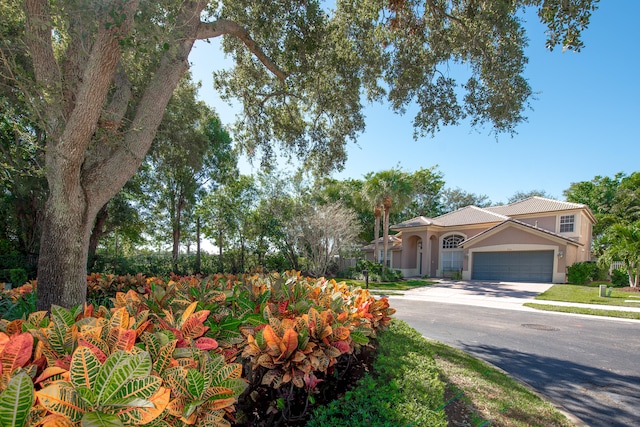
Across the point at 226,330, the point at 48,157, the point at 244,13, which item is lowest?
the point at 226,330

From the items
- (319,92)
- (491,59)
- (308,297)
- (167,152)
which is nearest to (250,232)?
(167,152)

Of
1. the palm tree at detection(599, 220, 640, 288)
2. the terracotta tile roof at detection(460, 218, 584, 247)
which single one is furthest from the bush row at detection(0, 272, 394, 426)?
the terracotta tile roof at detection(460, 218, 584, 247)

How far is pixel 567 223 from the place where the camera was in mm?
23406

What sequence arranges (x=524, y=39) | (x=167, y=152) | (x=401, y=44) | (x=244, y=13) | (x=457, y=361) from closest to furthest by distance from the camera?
(x=457, y=361) < (x=524, y=39) < (x=244, y=13) < (x=401, y=44) < (x=167, y=152)

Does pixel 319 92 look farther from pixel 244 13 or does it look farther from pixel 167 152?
pixel 167 152

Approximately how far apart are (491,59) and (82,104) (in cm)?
792

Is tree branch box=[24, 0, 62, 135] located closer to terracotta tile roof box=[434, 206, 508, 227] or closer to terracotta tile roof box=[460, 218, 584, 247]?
terracotta tile roof box=[460, 218, 584, 247]

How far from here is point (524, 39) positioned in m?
7.32

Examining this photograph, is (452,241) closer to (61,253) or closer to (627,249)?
(627,249)

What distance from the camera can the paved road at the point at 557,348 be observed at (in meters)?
4.56

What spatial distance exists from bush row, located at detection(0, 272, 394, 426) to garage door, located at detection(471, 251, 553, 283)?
2347 centimetres

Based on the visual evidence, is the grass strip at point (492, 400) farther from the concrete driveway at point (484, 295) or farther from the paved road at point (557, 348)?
the concrete driveway at point (484, 295)

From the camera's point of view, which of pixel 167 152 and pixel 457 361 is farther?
pixel 167 152

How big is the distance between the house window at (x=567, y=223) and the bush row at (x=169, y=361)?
26.2 metres
